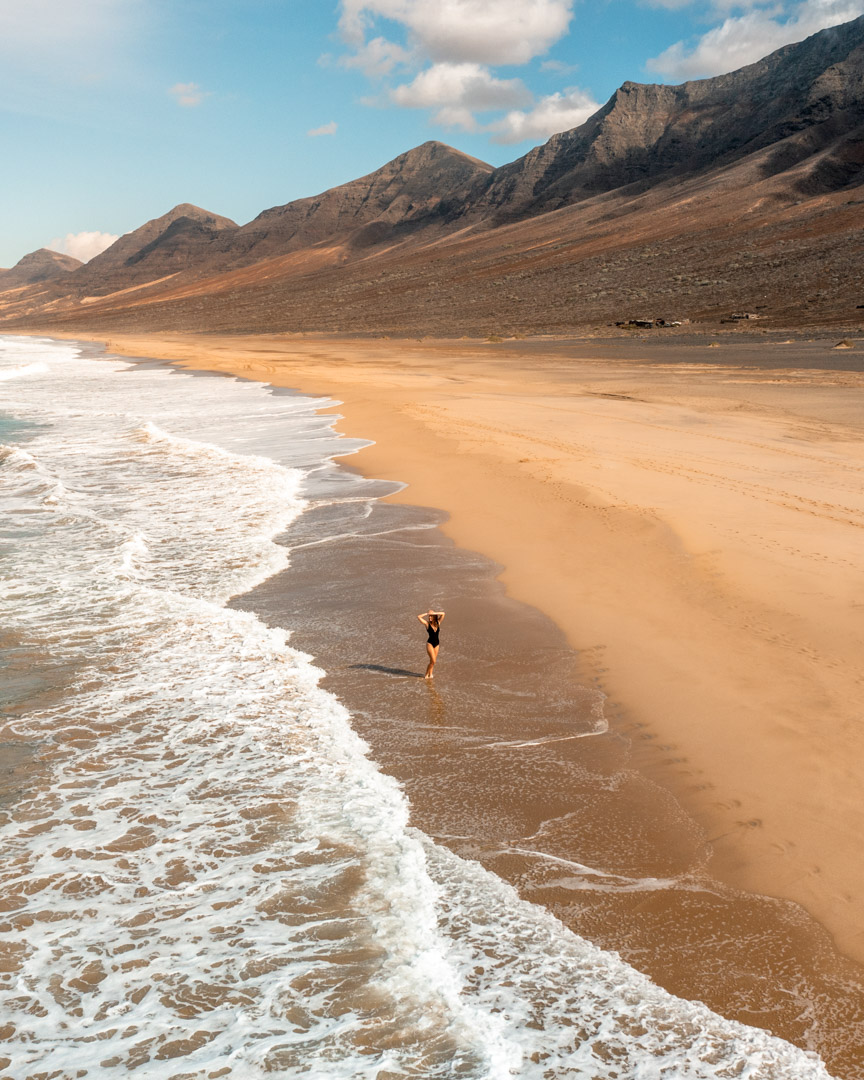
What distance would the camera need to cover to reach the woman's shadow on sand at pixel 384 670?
725cm

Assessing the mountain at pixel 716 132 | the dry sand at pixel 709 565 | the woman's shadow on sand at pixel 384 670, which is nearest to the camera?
the dry sand at pixel 709 565

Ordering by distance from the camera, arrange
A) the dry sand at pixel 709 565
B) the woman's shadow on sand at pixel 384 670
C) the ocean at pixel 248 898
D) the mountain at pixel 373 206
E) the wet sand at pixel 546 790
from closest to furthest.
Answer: the ocean at pixel 248 898 < the wet sand at pixel 546 790 < the dry sand at pixel 709 565 < the woman's shadow on sand at pixel 384 670 < the mountain at pixel 373 206

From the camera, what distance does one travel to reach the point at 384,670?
7355 millimetres

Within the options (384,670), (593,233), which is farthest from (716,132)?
(384,670)

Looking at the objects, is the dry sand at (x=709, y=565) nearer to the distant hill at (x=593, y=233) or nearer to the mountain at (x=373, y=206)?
the distant hill at (x=593, y=233)

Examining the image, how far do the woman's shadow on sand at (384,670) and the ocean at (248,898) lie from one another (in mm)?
24

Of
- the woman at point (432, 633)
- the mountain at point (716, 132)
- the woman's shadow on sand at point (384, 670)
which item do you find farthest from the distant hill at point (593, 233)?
the woman at point (432, 633)

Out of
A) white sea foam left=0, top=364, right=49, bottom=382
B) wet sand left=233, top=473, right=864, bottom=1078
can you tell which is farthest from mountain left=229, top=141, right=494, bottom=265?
wet sand left=233, top=473, right=864, bottom=1078

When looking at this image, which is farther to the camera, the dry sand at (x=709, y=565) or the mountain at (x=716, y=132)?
the mountain at (x=716, y=132)

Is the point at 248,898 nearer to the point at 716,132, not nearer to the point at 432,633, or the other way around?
the point at 432,633

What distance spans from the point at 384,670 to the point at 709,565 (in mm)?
4055

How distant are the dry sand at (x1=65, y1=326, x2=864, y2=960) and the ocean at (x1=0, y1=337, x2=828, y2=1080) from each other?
86 cm

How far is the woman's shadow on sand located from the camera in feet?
23.8

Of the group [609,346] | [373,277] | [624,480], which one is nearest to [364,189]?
[373,277]
